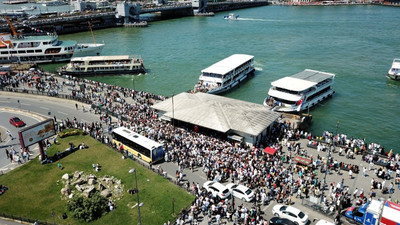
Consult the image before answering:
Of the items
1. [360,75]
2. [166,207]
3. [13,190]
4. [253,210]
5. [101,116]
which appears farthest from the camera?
[360,75]

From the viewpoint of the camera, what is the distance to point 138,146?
3622 cm

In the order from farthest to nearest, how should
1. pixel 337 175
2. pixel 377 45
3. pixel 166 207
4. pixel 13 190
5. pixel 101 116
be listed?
pixel 377 45, pixel 101 116, pixel 337 175, pixel 13 190, pixel 166 207

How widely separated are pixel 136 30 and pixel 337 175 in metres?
127

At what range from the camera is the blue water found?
56375 mm

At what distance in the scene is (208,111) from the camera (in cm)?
4244

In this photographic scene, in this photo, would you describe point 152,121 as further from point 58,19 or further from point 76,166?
point 58,19

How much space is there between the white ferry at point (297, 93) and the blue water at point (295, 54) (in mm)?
2855

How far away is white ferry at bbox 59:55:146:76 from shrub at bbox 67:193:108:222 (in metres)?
51.1

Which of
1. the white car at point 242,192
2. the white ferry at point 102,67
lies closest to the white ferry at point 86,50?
the white ferry at point 102,67

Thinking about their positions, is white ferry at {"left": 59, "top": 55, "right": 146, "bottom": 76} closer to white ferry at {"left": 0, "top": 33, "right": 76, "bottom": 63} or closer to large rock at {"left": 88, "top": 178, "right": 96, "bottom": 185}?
white ferry at {"left": 0, "top": 33, "right": 76, "bottom": 63}

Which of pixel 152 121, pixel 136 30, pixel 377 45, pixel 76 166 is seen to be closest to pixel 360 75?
pixel 377 45

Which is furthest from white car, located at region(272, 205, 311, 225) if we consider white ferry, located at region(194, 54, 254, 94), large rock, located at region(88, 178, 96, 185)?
white ferry, located at region(194, 54, 254, 94)

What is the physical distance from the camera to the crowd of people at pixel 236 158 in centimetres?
2808

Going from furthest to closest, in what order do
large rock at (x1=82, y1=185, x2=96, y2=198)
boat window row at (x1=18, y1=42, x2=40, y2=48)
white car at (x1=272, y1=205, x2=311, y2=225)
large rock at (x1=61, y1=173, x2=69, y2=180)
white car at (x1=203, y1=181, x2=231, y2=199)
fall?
1. boat window row at (x1=18, y1=42, x2=40, y2=48)
2. large rock at (x1=61, y1=173, x2=69, y2=180)
3. large rock at (x1=82, y1=185, x2=96, y2=198)
4. white car at (x1=203, y1=181, x2=231, y2=199)
5. white car at (x1=272, y1=205, x2=311, y2=225)
